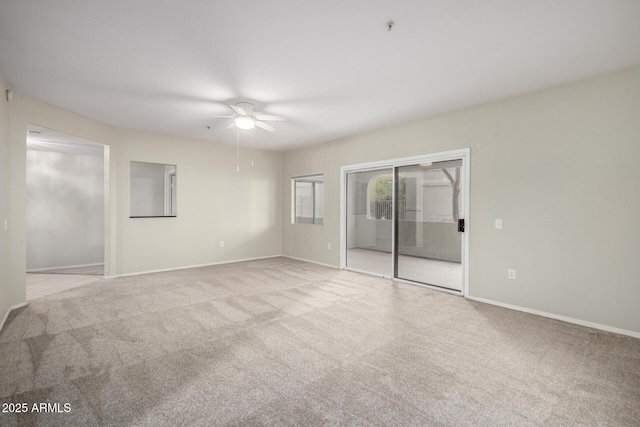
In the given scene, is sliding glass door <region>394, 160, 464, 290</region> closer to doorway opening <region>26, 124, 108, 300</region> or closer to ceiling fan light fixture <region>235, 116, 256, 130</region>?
ceiling fan light fixture <region>235, 116, 256, 130</region>

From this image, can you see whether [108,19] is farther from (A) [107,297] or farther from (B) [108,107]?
(A) [107,297]

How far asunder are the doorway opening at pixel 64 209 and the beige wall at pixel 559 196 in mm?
6440

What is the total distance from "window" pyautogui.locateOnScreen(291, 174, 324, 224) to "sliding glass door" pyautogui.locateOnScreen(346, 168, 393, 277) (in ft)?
2.60

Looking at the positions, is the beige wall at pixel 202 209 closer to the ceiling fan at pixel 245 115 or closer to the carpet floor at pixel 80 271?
the carpet floor at pixel 80 271

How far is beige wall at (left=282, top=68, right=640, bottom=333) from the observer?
2.93m

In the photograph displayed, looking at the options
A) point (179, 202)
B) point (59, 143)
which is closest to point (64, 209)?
point (59, 143)

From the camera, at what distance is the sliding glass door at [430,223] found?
4285 millimetres

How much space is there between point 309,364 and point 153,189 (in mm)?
5131

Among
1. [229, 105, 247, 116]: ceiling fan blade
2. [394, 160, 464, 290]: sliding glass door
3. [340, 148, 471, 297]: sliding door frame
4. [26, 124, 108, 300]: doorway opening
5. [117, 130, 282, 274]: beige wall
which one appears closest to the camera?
[229, 105, 247, 116]: ceiling fan blade

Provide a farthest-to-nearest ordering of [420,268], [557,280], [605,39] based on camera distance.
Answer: [420,268], [557,280], [605,39]

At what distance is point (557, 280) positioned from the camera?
3318 mm

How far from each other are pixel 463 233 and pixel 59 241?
780 cm

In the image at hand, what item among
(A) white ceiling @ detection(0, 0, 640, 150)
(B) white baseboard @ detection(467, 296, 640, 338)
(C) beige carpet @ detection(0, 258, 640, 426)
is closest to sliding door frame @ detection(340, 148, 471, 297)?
(B) white baseboard @ detection(467, 296, 640, 338)

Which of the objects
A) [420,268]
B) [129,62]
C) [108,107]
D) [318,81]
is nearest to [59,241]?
[108,107]
